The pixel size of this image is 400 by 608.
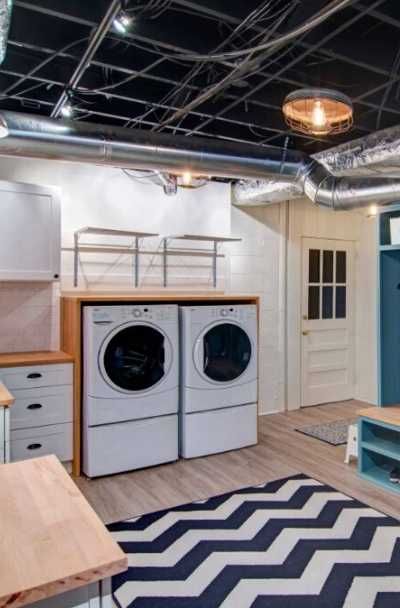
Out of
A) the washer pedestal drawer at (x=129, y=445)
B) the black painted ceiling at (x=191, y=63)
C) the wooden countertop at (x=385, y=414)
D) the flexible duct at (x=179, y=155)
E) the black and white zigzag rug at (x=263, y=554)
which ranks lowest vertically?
the black and white zigzag rug at (x=263, y=554)

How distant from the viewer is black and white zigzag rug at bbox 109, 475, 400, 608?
87.1 inches

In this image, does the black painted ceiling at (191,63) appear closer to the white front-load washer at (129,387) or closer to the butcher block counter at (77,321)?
the butcher block counter at (77,321)

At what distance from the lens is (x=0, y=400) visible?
246cm

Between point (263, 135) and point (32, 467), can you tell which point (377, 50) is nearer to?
point (263, 135)

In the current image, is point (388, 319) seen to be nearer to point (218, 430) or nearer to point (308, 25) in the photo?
point (218, 430)

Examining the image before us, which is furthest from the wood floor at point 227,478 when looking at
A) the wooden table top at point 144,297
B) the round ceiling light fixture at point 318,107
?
the round ceiling light fixture at point 318,107

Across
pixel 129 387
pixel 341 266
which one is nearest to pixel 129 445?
pixel 129 387

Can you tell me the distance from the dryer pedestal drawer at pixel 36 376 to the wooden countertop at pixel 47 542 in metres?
2.16

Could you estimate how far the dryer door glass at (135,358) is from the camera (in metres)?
3.65

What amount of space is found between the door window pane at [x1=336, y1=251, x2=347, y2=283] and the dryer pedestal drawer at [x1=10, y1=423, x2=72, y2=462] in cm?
391

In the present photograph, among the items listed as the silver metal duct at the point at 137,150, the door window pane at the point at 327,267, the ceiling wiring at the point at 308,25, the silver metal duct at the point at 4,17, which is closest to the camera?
the silver metal duct at the point at 4,17

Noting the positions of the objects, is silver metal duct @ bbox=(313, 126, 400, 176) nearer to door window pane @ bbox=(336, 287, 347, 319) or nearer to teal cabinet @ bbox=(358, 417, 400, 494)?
teal cabinet @ bbox=(358, 417, 400, 494)

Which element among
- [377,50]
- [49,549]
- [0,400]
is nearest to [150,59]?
[377,50]

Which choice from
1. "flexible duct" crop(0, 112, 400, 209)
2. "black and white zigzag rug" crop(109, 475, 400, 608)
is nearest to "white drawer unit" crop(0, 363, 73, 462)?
"black and white zigzag rug" crop(109, 475, 400, 608)
